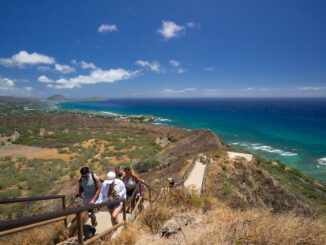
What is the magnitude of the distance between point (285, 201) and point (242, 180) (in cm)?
326

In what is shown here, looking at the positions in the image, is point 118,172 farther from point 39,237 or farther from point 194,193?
point 194,193

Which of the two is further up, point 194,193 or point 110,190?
point 110,190

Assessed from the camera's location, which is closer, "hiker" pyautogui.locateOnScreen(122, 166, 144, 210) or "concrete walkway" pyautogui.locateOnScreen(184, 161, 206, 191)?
"hiker" pyautogui.locateOnScreen(122, 166, 144, 210)

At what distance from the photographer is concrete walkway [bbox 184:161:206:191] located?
36.7 feet

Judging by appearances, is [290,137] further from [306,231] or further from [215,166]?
[306,231]

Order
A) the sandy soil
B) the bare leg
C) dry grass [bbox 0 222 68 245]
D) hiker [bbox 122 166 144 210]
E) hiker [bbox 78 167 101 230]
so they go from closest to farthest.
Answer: dry grass [bbox 0 222 68 245], the bare leg, hiker [bbox 78 167 101 230], hiker [bbox 122 166 144 210], the sandy soil

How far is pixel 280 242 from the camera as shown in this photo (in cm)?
259

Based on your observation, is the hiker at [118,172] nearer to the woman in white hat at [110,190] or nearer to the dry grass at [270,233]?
the woman in white hat at [110,190]

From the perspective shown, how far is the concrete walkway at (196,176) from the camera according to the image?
11.2 m

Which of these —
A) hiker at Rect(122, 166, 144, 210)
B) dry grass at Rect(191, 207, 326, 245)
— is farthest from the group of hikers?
dry grass at Rect(191, 207, 326, 245)

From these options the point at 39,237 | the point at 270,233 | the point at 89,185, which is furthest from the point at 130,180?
the point at 270,233

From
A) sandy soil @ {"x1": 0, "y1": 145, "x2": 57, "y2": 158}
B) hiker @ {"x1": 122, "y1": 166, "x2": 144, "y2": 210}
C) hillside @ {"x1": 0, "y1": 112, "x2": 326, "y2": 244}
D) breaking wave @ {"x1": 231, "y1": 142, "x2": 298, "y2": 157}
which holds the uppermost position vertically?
hiker @ {"x1": 122, "y1": 166, "x2": 144, "y2": 210}

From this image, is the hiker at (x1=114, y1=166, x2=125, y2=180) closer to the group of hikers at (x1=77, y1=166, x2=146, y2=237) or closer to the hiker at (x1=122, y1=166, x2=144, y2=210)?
the hiker at (x1=122, y1=166, x2=144, y2=210)

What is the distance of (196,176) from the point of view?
1266cm
